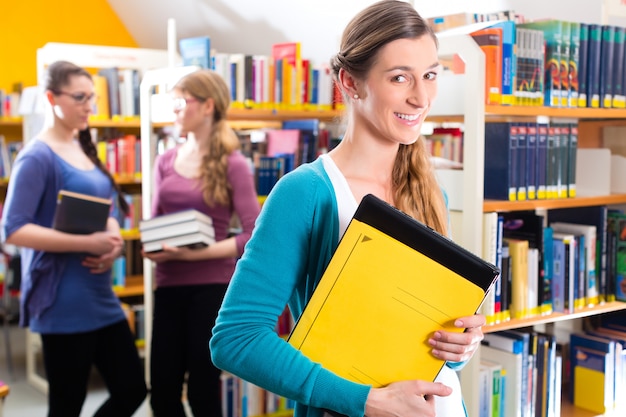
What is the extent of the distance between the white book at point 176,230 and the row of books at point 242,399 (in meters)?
1.02

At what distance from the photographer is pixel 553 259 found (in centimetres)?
269

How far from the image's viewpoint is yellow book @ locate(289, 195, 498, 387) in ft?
3.90

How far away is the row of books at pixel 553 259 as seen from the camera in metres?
2.53

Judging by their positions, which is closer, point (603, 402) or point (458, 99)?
point (458, 99)

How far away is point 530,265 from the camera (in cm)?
262

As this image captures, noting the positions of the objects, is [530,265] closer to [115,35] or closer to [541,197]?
[541,197]

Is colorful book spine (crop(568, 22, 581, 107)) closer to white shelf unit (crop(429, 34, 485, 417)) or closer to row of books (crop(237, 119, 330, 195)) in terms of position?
white shelf unit (crop(429, 34, 485, 417))

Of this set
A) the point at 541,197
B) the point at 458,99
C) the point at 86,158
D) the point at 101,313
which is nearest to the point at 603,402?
the point at 541,197

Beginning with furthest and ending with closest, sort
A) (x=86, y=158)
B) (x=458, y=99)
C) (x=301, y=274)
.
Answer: (x=86, y=158) → (x=458, y=99) → (x=301, y=274)

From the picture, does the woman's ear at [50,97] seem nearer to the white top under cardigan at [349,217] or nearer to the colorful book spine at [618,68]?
the white top under cardigan at [349,217]

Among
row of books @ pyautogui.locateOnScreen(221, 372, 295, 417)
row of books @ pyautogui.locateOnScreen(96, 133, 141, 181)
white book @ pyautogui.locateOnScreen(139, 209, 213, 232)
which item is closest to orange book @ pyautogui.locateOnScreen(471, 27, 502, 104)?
white book @ pyautogui.locateOnScreen(139, 209, 213, 232)

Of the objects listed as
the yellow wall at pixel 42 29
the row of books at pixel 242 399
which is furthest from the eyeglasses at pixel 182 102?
the yellow wall at pixel 42 29

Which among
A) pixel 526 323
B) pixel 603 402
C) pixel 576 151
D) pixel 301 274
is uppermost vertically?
pixel 576 151

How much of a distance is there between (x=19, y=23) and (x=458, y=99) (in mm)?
5583
